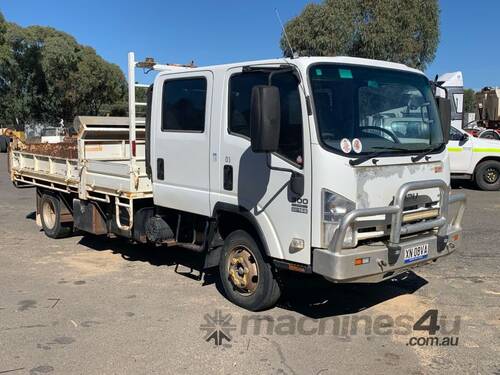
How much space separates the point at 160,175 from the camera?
6.32m

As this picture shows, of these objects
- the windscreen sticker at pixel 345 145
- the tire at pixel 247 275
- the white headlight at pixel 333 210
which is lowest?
the tire at pixel 247 275

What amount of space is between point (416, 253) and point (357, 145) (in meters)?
1.11

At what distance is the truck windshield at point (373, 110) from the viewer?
15.1ft

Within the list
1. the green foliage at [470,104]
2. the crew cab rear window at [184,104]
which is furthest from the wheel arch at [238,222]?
the green foliage at [470,104]

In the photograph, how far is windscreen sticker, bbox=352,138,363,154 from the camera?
15.1 feet

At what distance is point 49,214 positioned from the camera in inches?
356

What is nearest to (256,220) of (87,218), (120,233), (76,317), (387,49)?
(76,317)

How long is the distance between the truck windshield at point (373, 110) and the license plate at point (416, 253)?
85 centimetres

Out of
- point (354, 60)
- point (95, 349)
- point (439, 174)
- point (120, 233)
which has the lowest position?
point (95, 349)

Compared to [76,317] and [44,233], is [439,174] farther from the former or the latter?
[44,233]

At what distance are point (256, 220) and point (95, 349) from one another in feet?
5.72

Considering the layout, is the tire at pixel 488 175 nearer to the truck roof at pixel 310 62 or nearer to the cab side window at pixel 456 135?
the cab side window at pixel 456 135

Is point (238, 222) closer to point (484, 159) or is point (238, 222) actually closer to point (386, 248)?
point (386, 248)

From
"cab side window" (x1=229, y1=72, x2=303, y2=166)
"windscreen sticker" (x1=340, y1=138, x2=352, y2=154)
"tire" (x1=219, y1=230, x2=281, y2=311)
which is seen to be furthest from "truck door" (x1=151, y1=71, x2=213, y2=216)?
"windscreen sticker" (x1=340, y1=138, x2=352, y2=154)
